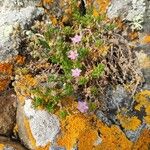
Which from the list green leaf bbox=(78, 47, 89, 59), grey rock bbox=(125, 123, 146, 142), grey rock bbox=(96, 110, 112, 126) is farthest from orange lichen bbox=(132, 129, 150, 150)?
green leaf bbox=(78, 47, 89, 59)

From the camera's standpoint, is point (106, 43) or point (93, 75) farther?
point (106, 43)

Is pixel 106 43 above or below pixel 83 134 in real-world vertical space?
above

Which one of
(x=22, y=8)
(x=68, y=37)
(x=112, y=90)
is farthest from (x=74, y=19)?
(x=112, y=90)

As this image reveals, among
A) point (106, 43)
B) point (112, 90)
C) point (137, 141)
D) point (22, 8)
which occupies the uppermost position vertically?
point (22, 8)

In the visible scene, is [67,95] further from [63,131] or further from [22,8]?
[22,8]

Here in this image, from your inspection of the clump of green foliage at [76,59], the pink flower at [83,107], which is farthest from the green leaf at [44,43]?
the pink flower at [83,107]

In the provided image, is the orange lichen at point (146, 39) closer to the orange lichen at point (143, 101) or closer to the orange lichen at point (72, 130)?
the orange lichen at point (143, 101)

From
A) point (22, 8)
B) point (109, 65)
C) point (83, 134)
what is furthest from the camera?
point (22, 8)
